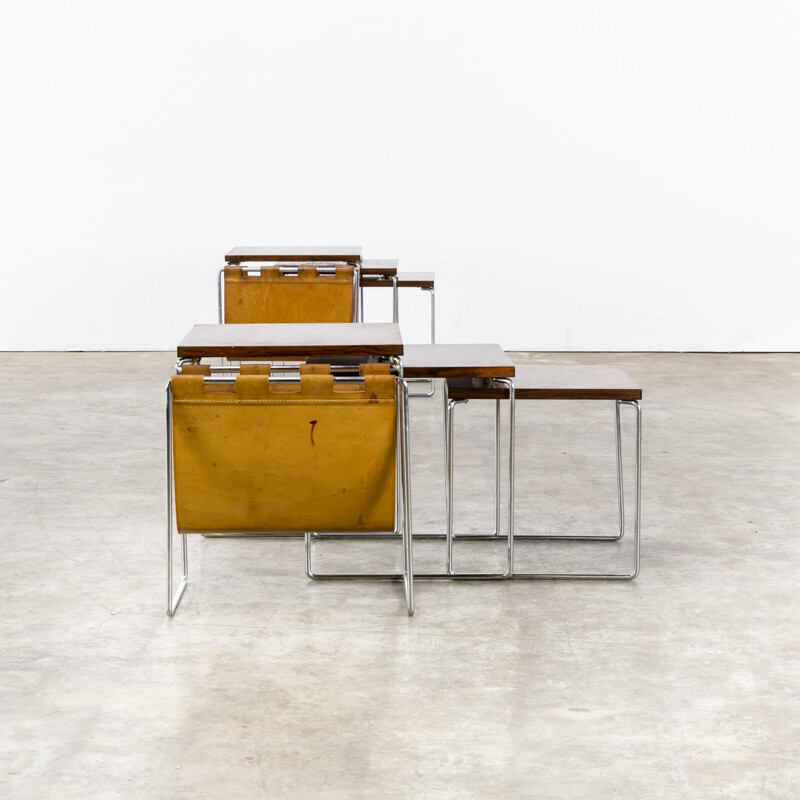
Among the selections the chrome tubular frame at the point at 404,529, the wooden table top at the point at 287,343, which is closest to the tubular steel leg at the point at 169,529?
the wooden table top at the point at 287,343

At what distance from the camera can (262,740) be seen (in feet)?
8.35

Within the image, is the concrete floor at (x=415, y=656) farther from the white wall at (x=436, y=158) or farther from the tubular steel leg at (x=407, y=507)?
the white wall at (x=436, y=158)

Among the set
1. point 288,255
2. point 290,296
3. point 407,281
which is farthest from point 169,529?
point 407,281

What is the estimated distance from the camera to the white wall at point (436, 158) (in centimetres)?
797

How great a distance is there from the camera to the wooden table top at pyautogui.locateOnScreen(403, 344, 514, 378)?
3.31m

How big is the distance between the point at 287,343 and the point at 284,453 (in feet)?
0.90

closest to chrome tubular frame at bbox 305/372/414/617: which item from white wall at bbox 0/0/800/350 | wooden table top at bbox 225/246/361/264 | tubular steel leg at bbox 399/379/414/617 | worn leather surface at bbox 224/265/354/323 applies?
tubular steel leg at bbox 399/379/414/617

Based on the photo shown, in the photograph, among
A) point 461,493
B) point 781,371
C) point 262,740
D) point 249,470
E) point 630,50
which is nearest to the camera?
point 262,740

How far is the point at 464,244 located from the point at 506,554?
448 cm

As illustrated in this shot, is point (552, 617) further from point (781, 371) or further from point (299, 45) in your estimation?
point (299, 45)

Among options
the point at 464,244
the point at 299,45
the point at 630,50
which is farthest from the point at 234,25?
the point at 630,50

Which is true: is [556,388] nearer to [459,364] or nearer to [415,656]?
[459,364]

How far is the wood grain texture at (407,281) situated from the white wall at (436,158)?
1.40m

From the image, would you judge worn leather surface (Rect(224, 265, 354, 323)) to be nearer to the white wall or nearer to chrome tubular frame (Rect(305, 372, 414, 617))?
chrome tubular frame (Rect(305, 372, 414, 617))
